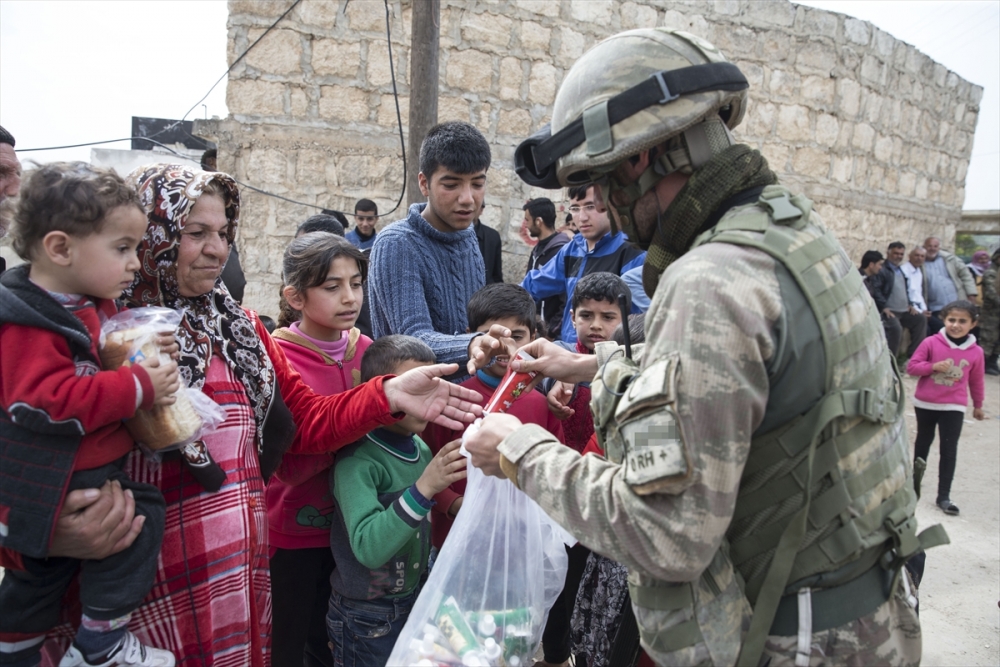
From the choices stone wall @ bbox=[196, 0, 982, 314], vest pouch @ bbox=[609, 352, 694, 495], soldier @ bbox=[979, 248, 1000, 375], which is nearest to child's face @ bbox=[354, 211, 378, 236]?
stone wall @ bbox=[196, 0, 982, 314]

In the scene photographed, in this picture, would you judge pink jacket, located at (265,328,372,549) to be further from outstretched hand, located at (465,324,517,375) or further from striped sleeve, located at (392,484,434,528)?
outstretched hand, located at (465,324,517,375)

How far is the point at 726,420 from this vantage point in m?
1.26

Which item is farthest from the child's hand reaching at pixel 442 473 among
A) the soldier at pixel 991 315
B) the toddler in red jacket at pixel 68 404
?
the soldier at pixel 991 315

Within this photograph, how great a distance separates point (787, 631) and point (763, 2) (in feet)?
30.6

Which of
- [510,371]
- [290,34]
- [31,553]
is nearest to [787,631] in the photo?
[510,371]

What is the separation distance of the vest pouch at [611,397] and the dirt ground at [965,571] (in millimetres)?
3186

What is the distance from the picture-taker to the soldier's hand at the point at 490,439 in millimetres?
1654

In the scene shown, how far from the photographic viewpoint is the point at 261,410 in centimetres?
207

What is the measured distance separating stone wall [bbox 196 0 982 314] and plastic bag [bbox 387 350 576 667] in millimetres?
3721

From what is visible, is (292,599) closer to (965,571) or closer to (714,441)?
(714,441)

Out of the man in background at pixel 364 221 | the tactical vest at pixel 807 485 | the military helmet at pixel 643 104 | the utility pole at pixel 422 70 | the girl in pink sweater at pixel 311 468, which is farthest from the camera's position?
the man in background at pixel 364 221

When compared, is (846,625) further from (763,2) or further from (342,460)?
(763,2)

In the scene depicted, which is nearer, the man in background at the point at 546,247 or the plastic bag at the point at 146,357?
the plastic bag at the point at 146,357

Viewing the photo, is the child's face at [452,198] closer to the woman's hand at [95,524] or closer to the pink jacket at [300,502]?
the pink jacket at [300,502]
